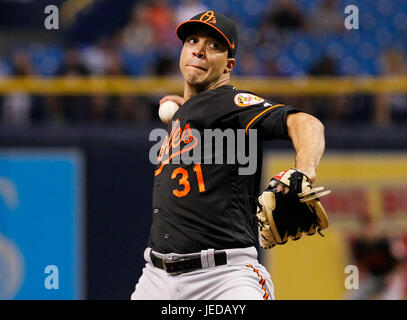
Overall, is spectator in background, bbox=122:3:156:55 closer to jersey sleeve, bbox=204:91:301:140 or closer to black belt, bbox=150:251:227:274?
jersey sleeve, bbox=204:91:301:140

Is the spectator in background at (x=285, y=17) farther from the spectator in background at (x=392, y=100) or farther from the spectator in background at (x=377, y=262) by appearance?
the spectator in background at (x=377, y=262)

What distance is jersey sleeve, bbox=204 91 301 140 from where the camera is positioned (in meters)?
3.20

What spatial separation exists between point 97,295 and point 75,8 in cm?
541

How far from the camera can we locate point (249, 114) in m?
3.35

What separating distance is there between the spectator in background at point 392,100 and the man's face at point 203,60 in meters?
4.21

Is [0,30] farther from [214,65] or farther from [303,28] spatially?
[214,65]

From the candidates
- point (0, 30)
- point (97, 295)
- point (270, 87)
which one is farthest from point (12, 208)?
point (0, 30)

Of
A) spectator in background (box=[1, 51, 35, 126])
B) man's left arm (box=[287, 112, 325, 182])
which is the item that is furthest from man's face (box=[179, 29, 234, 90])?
spectator in background (box=[1, 51, 35, 126])

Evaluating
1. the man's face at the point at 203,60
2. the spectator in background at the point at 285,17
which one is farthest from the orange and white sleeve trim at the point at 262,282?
the spectator in background at the point at 285,17

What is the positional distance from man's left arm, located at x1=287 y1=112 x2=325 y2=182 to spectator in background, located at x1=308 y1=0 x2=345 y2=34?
6580 millimetres

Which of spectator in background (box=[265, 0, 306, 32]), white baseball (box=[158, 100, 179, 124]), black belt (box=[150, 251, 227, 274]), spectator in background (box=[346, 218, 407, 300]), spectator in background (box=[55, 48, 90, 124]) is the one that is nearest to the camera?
black belt (box=[150, 251, 227, 274])

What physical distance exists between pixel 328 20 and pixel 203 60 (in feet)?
20.0

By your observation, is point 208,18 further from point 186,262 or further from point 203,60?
point 186,262

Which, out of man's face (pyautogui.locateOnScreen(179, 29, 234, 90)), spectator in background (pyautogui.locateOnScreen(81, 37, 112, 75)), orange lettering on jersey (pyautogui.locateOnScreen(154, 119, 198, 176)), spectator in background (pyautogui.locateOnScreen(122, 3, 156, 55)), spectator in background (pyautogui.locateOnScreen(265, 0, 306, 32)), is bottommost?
orange lettering on jersey (pyautogui.locateOnScreen(154, 119, 198, 176))
